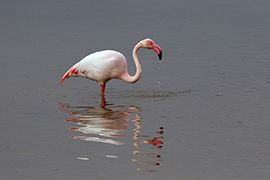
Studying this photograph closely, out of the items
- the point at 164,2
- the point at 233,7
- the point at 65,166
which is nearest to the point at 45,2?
the point at 164,2

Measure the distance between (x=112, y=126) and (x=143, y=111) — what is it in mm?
1382

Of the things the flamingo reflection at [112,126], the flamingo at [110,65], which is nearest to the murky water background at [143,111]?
the flamingo reflection at [112,126]

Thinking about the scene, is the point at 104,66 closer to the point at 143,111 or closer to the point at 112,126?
the point at 143,111

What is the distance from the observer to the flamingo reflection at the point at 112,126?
7441 mm

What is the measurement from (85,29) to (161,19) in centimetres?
638

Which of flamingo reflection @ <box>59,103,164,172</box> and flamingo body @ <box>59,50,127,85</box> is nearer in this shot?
flamingo reflection @ <box>59,103,164,172</box>

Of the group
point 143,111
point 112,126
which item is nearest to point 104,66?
point 143,111

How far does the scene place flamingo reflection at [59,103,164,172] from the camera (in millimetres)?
7441

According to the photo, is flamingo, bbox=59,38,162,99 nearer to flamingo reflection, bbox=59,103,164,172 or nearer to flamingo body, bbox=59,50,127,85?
flamingo body, bbox=59,50,127,85

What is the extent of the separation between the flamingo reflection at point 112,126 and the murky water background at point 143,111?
2cm

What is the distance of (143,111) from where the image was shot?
10328mm

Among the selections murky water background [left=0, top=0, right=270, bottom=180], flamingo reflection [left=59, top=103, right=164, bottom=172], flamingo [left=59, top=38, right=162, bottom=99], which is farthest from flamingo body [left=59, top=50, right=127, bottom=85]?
flamingo reflection [left=59, top=103, right=164, bottom=172]

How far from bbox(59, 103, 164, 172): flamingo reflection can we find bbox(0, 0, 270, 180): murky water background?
0.05ft

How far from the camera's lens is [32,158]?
7.20 m
